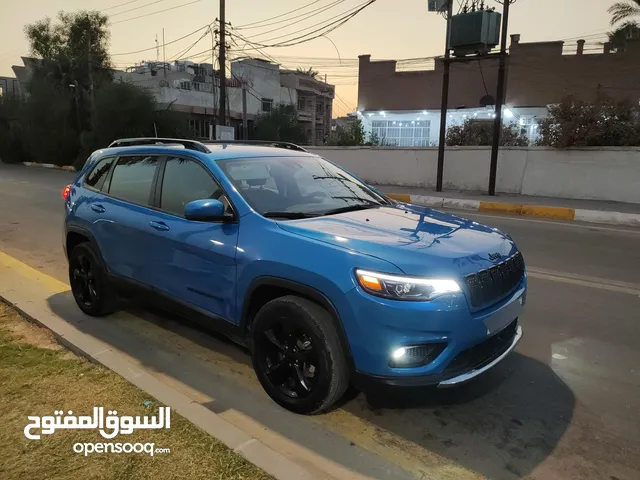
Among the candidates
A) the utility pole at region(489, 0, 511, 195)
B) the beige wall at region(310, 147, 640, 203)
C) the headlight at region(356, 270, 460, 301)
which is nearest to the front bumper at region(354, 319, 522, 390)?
the headlight at region(356, 270, 460, 301)

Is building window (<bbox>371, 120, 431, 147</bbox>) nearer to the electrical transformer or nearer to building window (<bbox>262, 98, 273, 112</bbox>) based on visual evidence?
the electrical transformer

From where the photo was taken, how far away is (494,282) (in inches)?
116

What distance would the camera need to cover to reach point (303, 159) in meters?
4.36

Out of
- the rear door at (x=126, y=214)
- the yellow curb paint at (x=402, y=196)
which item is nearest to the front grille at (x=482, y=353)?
the rear door at (x=126, y=214)

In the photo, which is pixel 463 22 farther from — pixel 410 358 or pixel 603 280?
pixel 410 358

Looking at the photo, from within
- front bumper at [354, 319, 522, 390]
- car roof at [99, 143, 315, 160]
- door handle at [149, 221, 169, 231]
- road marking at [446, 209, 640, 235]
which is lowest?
road marking at [446, 209, 640, 235]

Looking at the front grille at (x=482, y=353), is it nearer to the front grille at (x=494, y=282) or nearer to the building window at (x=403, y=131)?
the front grille at (x=494, y=282)

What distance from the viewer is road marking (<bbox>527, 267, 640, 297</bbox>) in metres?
5.74

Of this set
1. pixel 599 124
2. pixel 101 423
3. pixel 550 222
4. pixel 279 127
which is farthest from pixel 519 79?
pixel 101 423

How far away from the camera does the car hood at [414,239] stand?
2.75 m

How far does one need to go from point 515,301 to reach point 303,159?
2128mm

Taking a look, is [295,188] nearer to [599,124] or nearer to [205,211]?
[205,211]

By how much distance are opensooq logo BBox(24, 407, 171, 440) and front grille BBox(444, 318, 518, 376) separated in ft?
5.43

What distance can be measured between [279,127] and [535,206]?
35.4 meters
